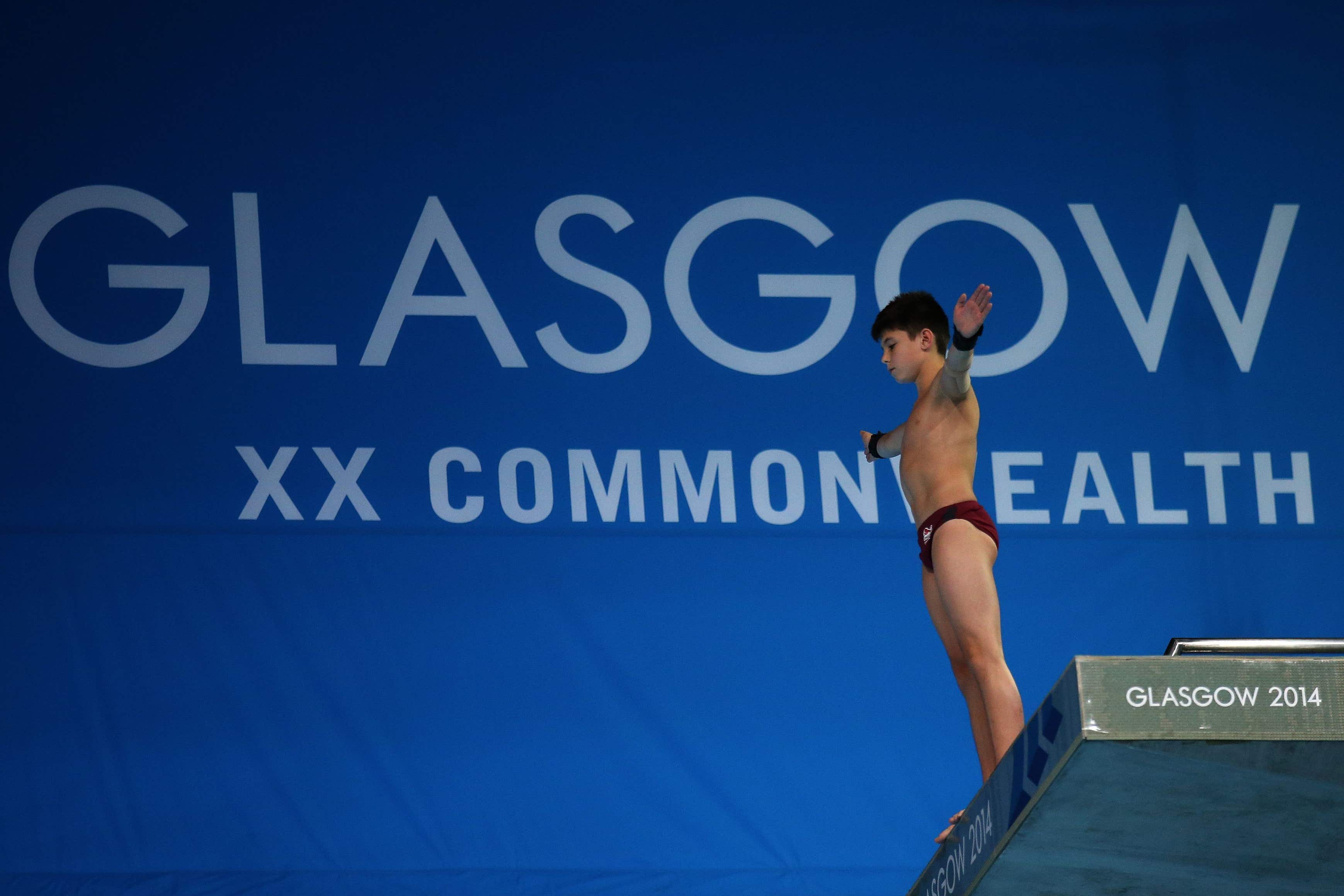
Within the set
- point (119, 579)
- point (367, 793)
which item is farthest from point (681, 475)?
point (119, 579)

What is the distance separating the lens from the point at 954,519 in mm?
3443

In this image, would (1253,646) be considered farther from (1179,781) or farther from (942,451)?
(942,451)

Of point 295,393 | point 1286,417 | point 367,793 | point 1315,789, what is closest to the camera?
point 1315,789

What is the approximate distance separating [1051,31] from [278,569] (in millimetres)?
3601

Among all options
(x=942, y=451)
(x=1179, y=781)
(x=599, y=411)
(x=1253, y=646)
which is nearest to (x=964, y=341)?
(x=942, y=451)

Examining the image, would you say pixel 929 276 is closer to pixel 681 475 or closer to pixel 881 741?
pixel 681 475

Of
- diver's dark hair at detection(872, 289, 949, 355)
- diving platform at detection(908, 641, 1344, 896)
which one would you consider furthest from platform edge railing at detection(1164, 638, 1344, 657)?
diver's dark hair at detection(872, 289, 949, 355)

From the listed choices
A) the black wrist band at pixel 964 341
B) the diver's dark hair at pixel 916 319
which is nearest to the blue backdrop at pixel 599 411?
the diver's dark hair at pixel 916 319

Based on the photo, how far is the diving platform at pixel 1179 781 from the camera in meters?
1.79

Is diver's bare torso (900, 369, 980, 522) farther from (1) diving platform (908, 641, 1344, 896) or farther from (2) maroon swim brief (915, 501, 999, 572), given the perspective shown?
(1) diving platform (908, 641, 1344, 896)

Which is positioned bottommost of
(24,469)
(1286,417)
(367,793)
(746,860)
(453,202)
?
(746,860)

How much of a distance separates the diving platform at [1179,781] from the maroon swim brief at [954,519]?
128 cm

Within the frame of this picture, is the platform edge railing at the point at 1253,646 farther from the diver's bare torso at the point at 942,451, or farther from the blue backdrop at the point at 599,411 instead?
the blue backdrop at the point at 599,411

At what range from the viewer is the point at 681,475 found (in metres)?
5.34
